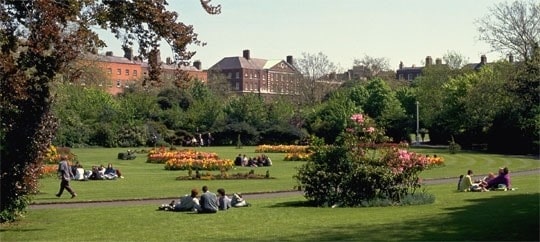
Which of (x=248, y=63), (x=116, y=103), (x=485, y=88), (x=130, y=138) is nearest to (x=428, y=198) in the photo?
(x=485, y=88)

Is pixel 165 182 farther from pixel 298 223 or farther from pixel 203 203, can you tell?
pixel 298 223

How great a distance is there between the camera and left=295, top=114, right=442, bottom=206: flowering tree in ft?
72.6

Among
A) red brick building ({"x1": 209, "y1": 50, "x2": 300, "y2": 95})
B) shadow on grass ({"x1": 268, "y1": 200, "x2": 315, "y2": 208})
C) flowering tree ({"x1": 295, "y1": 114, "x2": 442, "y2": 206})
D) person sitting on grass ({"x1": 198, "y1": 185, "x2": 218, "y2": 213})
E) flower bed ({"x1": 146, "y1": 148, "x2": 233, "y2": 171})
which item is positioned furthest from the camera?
red brick building ({"x1": 209, "y1": 50, "x2": 300, "y2": 95})

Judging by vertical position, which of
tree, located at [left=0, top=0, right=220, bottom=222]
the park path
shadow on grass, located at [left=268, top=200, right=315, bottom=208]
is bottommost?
the park path

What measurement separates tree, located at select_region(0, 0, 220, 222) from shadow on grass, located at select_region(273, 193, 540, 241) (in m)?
5.63

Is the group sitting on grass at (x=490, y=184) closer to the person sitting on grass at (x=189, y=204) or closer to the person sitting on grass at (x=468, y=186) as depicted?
the person sitting on grass at (x=468, y=186)

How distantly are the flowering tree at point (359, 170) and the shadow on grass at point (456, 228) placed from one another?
117 inches

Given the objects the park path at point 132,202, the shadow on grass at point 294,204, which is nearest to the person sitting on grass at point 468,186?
the park path at point 132,202

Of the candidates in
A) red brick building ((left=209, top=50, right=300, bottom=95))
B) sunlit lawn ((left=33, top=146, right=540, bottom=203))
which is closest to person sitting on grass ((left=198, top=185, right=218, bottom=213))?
sunlit lawn ((left=33, top=146, right=540, bottom=203))

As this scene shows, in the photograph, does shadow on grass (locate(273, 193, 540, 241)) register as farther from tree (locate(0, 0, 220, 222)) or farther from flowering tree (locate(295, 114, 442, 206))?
tree (locate(0, 0, 220, 222))

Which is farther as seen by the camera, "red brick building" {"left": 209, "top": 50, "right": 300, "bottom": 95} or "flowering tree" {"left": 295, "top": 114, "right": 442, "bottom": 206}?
"red brick building" {"left": 209, "top": 50, "right": 300, "bottom": 95}

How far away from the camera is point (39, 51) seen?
53.1ft

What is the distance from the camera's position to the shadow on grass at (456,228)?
14.2 metres

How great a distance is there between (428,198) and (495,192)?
475 centimetres
